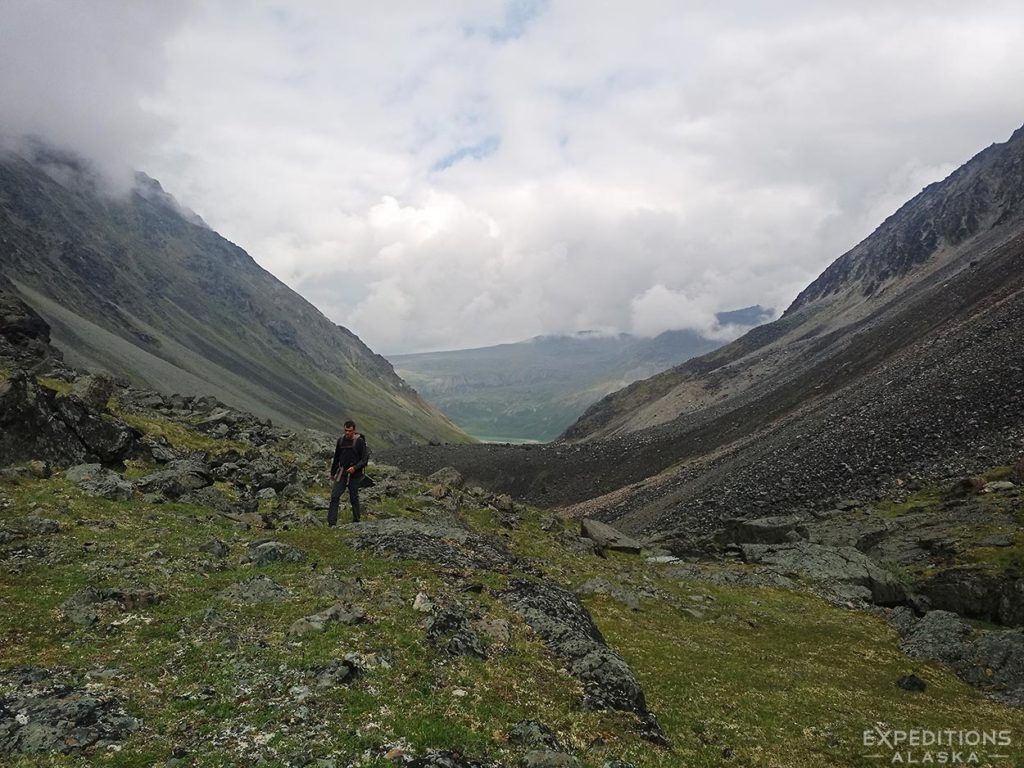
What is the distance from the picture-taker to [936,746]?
18859 millimetres

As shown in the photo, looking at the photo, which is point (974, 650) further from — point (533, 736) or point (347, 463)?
point (347, 463)

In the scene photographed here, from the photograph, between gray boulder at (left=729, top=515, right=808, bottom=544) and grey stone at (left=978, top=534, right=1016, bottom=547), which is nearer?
grey stone at (left=978, top=534, right=1016, bottom=547)

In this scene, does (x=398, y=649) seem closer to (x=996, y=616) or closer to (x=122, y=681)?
(x=122, y=681)

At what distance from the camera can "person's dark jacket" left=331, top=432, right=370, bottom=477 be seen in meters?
34.0

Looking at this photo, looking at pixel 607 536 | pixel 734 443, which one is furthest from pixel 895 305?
pixel 607 536

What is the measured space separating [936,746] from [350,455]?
2828cm

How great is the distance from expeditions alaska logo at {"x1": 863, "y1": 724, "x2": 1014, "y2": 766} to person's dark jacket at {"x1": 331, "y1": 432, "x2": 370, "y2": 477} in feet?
85.2

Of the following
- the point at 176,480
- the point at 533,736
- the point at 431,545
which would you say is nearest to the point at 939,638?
the point at 431,545

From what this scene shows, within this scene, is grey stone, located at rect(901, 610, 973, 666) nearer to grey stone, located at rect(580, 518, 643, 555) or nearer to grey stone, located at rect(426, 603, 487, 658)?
grey stone, located at rect(580, 518, 643, 555)

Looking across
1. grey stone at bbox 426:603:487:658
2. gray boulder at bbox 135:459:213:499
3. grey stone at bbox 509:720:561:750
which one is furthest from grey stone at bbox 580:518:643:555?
grey stone at bbox 509:720:561:750

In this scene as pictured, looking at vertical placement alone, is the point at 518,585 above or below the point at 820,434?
below

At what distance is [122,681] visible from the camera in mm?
15469

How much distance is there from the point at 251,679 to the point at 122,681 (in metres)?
3.11

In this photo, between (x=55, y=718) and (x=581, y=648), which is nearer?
(x=55, y=718)
